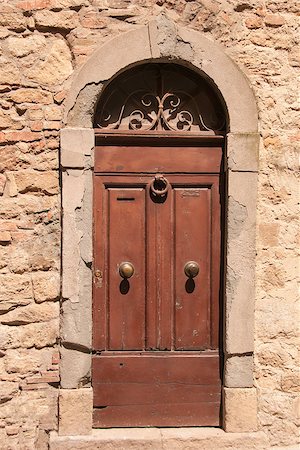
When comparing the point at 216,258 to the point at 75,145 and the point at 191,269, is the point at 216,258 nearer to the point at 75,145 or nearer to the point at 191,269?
the point at 191,269

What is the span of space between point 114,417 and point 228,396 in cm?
84

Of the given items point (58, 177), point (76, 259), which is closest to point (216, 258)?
point (76, 259)

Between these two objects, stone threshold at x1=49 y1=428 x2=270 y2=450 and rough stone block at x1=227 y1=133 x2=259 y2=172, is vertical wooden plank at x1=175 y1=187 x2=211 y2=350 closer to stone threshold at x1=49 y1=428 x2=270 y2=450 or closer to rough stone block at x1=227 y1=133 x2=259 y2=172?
rough stone block at x1=227 y1=133 x2=259 y2=172

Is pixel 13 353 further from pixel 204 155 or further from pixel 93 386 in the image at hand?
pixel 204 155

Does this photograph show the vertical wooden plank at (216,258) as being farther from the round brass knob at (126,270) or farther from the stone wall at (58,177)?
the round brass knob at (126,270)

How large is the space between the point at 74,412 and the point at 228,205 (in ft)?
5.95

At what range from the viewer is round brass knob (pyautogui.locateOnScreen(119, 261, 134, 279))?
430 centimetres

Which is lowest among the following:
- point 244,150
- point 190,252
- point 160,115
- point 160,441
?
point 160,441

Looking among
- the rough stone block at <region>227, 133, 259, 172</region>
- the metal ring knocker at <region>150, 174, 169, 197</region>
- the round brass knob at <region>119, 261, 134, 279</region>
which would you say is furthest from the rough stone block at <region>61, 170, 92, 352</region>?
the rough stone block at <region>227, 133, 259, 172</region>

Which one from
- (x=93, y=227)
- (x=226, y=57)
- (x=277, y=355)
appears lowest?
(x=277, y=355)

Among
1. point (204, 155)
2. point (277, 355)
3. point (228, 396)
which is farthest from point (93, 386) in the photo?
point (204, 155)

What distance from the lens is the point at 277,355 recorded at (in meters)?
4.29

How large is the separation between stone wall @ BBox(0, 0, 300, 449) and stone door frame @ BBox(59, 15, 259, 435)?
0.24 ft

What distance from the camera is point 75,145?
4164 mm
